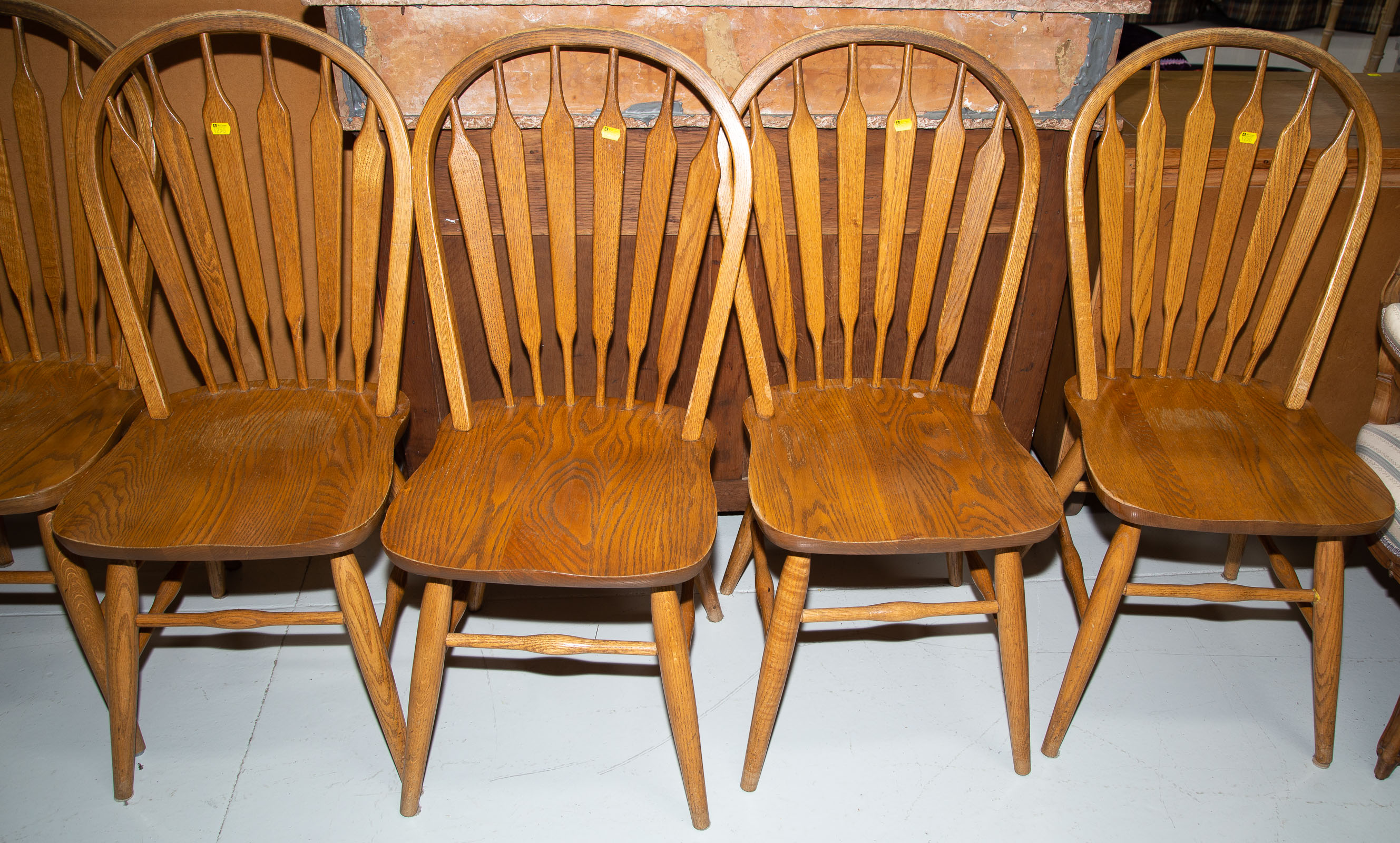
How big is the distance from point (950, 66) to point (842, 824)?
122 centimetres

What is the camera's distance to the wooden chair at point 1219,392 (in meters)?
1.24

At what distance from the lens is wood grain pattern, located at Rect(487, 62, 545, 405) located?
1257mm

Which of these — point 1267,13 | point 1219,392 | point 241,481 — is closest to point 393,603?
point 241,481

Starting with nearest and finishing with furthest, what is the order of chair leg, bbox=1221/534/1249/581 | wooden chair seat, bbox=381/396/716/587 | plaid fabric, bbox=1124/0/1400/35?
wooden chair seat, bbox=381/396/716/587 → chair leg, bbox=1221/534/1249/581 → plaid fabric, bbox=1124/0/1400/35

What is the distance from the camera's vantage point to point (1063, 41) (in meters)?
1.44

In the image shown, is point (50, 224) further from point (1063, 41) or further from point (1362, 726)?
point (1362, 726)

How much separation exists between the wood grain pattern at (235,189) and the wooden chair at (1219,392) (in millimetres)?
1248

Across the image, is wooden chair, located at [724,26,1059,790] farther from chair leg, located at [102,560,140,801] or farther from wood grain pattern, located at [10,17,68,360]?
wood grain pattern, located at [10,17,68,360]

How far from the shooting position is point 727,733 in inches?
57.3

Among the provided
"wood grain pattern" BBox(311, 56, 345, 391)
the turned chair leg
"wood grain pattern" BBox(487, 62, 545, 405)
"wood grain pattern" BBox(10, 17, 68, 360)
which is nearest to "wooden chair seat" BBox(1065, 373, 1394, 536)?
the turned chair leg

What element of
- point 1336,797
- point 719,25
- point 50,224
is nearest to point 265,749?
point 50,224

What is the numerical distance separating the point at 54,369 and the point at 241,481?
1.80 ft

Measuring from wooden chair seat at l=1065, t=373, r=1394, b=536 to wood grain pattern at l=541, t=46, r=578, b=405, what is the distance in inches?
32.4

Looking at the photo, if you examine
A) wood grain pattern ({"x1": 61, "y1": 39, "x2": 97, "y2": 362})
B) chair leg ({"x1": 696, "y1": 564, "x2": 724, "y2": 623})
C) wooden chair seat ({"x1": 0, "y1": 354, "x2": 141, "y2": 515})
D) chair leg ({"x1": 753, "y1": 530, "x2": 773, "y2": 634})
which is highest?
wood grain pattern ({"x1": 61, "y1": 39, "x2": 97, "y2": 362})
